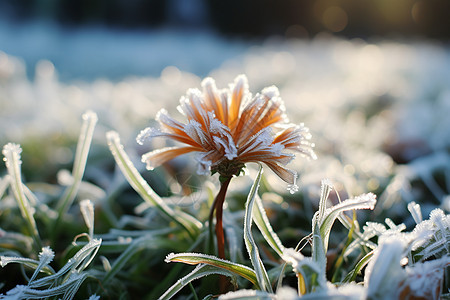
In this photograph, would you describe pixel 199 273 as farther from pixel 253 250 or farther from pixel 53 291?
pixel 53 291

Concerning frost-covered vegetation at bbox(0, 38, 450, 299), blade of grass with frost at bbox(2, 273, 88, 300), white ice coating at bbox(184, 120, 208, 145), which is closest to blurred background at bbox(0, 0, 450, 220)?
frost-covered vegetation at bbox(0, 38, 450, 299)

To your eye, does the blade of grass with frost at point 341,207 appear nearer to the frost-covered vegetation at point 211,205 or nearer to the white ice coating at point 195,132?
the frost-covered vegetation at point 211,205

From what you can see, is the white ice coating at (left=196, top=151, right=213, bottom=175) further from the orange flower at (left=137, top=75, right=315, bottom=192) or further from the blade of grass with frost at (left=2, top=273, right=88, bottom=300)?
the blade of grass with frost at (left=2, top=273, right=88, bottom=300)

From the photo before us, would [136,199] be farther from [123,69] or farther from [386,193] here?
[123,69]

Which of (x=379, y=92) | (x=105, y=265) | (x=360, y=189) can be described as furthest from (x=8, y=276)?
(x=379, y=92)

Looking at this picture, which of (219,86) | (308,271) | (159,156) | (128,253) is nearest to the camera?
(308,271)

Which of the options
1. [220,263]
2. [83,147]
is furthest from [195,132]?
[83,147]
